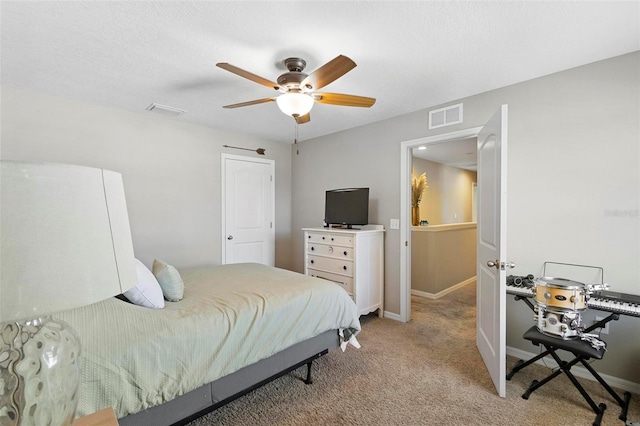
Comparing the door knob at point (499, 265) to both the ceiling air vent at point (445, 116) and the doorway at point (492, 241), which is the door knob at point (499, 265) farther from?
the ceiling air vent at point (445, 116)

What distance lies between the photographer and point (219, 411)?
75.2 inches

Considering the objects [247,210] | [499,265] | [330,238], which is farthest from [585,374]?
[247,210]

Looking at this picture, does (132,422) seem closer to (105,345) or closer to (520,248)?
(105,345)

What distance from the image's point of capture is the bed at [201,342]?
4.29 ft

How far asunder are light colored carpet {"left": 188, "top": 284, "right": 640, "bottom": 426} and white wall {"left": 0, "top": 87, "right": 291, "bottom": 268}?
7.43 ft

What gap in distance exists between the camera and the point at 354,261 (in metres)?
3.31

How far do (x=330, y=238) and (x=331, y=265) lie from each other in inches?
13.1

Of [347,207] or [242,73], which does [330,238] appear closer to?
[347,207]

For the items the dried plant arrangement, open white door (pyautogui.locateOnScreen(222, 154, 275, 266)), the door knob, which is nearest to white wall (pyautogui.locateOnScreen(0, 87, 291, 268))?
open white door (pyautogui.locateOnScreen(222, 154, 275, 266))

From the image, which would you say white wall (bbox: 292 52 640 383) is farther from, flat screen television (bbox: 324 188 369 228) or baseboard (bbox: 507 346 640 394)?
flat screen television (bbox: 324 188 369 228)

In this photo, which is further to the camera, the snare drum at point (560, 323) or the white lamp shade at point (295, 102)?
the white lamp shade at point (295, 102)

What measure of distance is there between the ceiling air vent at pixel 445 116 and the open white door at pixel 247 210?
249 centimetres

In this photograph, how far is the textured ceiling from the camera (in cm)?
167

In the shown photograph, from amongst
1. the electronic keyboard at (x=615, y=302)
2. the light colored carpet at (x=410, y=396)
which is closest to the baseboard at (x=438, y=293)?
the light colored carpet at (x=410, y=396)
